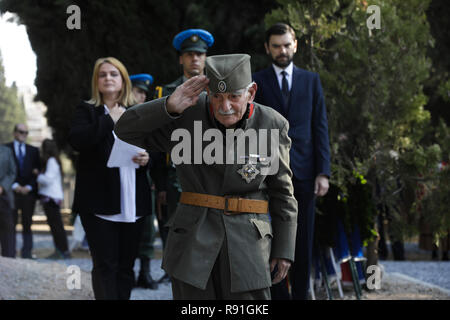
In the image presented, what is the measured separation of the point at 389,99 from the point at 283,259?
4.26 m

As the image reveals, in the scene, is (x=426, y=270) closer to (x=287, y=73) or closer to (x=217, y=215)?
(x=287, y=73)

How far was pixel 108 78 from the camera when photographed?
490 centimetres

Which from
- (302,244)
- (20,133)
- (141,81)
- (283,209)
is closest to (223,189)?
(283,209)

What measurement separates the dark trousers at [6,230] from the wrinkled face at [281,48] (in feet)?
19.3

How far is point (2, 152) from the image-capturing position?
9.93 m

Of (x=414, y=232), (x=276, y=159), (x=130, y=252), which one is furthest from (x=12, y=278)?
(x=276, y=159)

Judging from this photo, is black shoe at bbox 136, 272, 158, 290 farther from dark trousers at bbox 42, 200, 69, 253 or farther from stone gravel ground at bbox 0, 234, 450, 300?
dark trousers at bbox 42, 200, 69, 253

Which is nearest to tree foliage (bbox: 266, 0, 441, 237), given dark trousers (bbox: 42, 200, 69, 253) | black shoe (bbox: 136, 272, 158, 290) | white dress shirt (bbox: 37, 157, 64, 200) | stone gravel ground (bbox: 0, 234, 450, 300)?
stone gravel ground (bbox: 0, 234, 450, 300)

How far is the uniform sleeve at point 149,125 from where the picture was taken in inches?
120

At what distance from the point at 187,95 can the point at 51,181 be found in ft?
27.6

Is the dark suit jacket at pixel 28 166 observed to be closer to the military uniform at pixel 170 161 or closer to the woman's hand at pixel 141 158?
the military uniform at pixel 170 161

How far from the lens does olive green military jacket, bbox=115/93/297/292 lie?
9.87 ft

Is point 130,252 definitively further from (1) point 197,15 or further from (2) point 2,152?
(1) point 197,15

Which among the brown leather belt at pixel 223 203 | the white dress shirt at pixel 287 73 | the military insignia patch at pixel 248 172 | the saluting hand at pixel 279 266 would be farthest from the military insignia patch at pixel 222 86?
the white dress shirt at pixel 287 73
